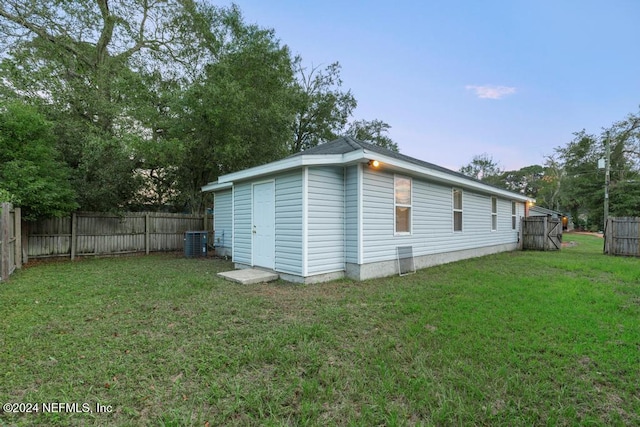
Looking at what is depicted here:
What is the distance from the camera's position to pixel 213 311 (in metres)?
4.02

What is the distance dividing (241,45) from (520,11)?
997cm

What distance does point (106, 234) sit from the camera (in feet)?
31.8

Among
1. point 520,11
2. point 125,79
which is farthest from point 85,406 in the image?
point 520,11

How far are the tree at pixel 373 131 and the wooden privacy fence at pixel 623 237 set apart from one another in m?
14.9

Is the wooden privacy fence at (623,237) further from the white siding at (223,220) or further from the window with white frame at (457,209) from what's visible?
the white siding at (223,220)

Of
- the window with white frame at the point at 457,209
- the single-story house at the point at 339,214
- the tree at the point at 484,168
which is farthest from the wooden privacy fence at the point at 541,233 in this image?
the tree at the point at 484,168

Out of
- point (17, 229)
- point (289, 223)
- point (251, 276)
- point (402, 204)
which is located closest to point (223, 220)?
point (251, 276)

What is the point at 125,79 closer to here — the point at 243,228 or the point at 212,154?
the point at 212,154

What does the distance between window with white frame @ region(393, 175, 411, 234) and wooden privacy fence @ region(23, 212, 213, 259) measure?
333 inches

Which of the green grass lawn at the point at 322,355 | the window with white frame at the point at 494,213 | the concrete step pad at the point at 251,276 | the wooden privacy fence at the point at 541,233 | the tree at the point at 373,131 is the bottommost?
the green grass lawn at the point at 322,355

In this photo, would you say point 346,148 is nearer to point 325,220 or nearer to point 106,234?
point 325,220

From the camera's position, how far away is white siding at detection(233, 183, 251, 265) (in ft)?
23.8

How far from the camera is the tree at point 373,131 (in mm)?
22844

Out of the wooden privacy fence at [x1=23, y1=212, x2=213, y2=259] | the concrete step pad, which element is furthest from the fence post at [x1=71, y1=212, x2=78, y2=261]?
the concrete step pad
